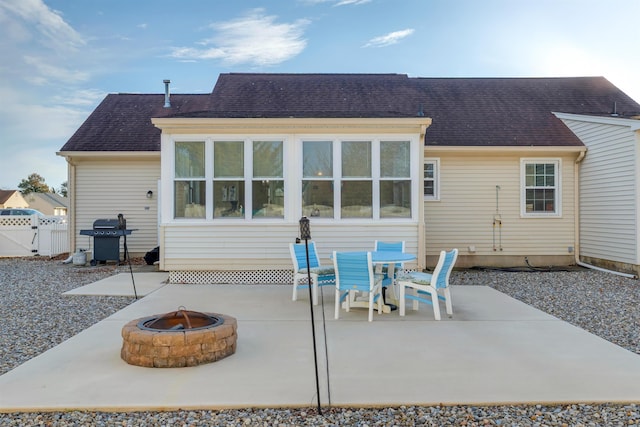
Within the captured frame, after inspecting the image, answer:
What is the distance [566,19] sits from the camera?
472 inches

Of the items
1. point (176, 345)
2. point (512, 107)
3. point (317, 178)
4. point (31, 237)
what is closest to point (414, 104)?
point (512, 107)

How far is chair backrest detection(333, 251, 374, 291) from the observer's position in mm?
5527

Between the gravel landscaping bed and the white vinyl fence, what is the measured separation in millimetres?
795

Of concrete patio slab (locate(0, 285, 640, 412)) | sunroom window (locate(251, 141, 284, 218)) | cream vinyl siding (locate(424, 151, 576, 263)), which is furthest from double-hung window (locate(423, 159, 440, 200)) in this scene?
concrete patio slab (locate(0, 285, 640, 412))

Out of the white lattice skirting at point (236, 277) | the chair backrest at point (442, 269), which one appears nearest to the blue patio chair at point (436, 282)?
the chair backrest at point (442, 269)

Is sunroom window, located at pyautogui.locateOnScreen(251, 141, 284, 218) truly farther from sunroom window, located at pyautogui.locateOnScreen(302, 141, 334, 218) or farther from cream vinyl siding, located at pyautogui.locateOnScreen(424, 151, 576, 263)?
cream vinyl siding, located at pyautogui.locateOnScreen(424, 151, 576, 263)

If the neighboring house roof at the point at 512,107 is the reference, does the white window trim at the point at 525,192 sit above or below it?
below

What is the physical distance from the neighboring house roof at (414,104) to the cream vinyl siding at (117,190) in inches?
21.1

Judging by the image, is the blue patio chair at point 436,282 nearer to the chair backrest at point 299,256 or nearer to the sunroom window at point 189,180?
the chair backrest at point 299,256

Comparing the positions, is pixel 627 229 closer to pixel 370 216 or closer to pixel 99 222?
pixel 370 216

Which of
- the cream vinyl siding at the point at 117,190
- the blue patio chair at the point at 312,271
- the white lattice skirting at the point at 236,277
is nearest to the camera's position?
the blue patio chair at the point at 312,271

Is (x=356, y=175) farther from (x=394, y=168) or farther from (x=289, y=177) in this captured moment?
(x=289, y=177)

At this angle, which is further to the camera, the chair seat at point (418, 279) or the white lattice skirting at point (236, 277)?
the white lattice skirting at point (236, 277)

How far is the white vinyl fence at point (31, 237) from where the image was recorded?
1334 cm
